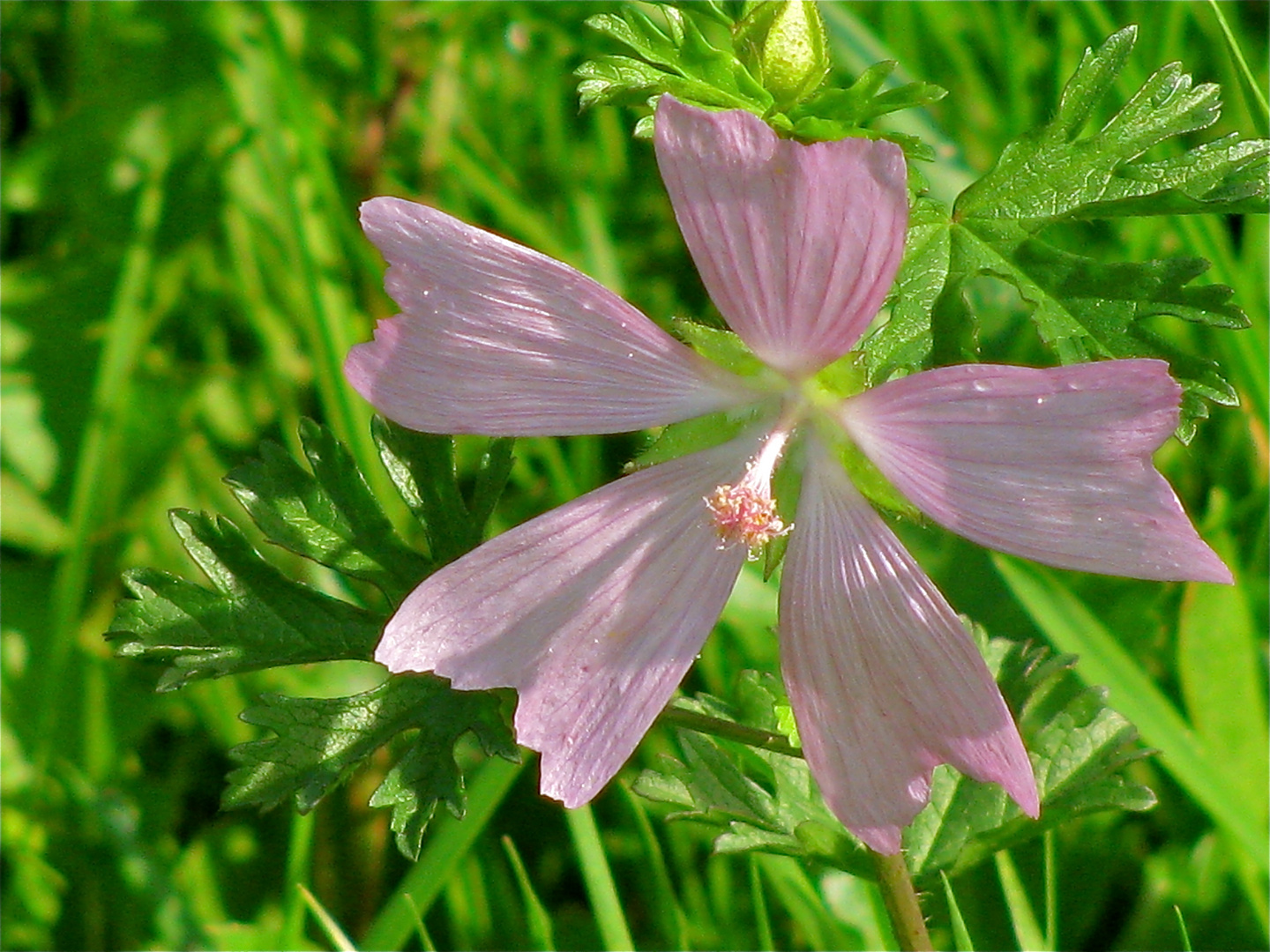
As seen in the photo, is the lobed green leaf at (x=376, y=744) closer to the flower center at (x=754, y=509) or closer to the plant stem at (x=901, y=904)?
the flower center at (x=754, y=509)

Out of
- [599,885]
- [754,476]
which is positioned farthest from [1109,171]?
[599,885]

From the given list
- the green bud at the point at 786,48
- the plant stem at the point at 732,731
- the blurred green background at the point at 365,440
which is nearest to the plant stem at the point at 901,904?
the plant stem at the point at 732,731

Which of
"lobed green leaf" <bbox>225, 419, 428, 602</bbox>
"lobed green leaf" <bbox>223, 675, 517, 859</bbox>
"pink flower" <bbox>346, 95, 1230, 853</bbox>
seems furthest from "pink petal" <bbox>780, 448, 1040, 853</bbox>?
"lobed green leaf" <bbox>225, 419, 428, 602</bbox>

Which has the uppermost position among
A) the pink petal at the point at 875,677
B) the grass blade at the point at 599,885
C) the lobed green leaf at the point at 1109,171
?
the lobed green leaf at the point at 1109,171

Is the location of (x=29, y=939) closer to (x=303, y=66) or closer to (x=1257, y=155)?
(x=303, y=66)

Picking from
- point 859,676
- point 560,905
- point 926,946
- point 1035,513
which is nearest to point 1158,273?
point 1035,513

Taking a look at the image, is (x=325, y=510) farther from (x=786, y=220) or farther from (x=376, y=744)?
(x=786, y=220)
